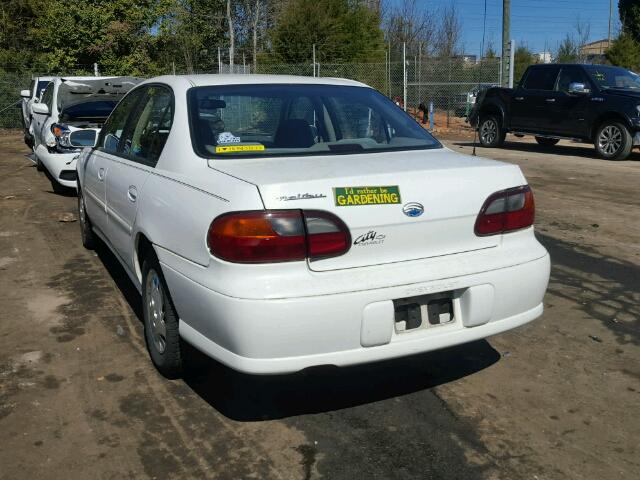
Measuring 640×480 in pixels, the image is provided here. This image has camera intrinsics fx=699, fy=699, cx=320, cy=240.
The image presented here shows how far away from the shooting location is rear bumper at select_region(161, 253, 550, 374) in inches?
113

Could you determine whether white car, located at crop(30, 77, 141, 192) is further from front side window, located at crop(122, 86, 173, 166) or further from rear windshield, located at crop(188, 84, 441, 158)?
rear windshield, located at crop(188, 84, 441, 158)

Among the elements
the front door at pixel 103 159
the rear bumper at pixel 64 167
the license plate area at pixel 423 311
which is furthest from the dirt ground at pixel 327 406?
the rear bumper at pixel 64 167

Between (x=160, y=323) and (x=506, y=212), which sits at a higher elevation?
(x=506, y=212)

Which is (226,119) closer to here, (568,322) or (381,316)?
(381,316)

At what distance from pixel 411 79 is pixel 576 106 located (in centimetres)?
1044

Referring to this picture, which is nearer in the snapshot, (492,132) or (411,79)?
(492,132)

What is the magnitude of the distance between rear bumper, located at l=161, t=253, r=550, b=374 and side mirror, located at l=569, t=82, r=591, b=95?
11301mm

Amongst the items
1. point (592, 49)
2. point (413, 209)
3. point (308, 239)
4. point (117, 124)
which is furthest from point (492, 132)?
point (592, 49)

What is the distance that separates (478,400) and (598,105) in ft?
37.2

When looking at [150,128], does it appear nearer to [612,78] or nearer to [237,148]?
[237,148]

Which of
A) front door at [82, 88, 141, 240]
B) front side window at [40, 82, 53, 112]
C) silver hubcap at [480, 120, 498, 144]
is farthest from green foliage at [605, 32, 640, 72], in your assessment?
front door at [82, 88, 141, 240]

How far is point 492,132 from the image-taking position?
16125 mm

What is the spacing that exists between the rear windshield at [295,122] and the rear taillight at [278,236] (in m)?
0.69

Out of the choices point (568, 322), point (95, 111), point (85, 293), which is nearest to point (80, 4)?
point (95, 111)
